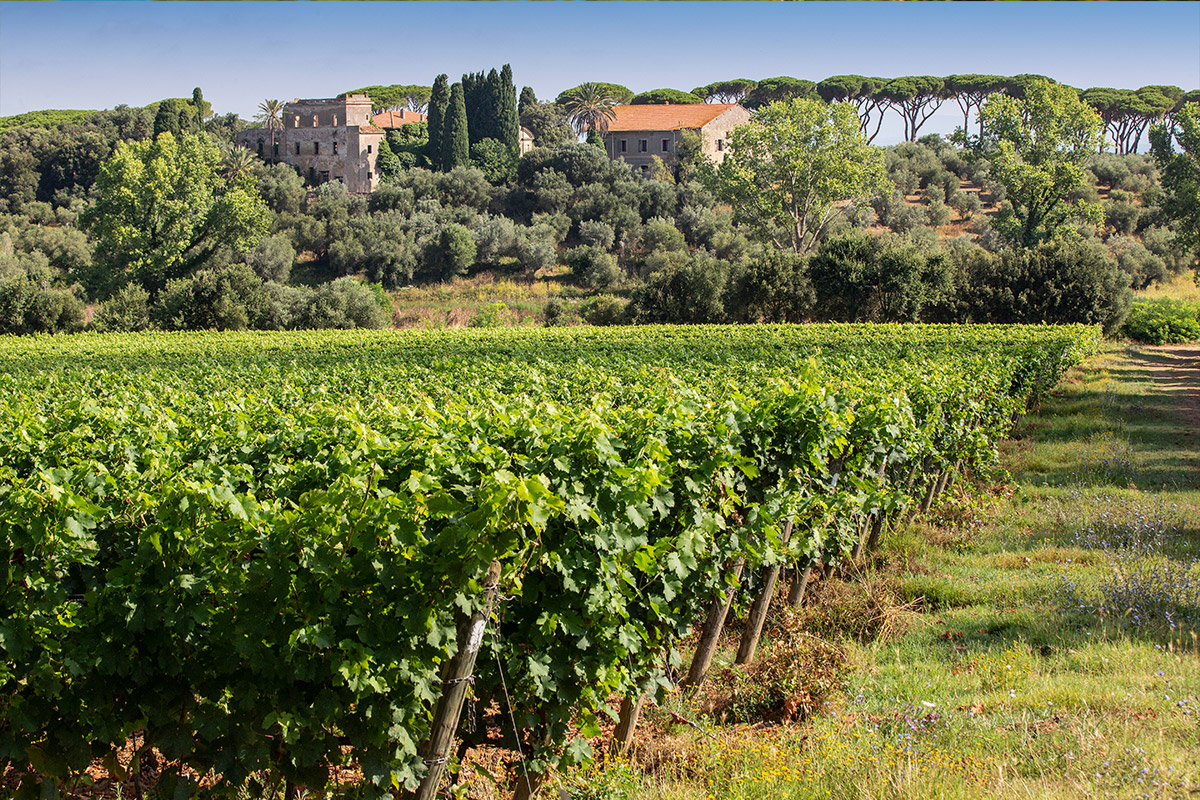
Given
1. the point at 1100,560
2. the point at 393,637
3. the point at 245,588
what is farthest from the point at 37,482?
the point at 1100,560

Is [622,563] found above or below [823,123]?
below

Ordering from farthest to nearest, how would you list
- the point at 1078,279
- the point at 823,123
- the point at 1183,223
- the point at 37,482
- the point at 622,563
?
1. the point at 823,123
2. the point at 1183,223
3. the point at 1078,279
4. the point at 622,563
5. the point at 37,482

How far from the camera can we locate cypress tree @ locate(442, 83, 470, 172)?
7788 cm

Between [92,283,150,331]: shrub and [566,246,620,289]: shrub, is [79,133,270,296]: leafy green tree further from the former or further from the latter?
[566,246,620,289]: shrub

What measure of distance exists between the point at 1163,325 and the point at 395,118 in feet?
302

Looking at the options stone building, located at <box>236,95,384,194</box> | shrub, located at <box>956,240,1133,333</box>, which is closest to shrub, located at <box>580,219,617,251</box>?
shrub, located at <box>956,240,1133,333</box>

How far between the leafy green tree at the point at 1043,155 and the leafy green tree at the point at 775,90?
199 feet

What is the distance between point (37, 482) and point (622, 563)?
2.73m

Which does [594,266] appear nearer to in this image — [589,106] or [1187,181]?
[1187,181]

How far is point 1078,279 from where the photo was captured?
139ft

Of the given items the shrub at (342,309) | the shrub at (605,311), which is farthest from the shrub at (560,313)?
the shrub at (342,309)

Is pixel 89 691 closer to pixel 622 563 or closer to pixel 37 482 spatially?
pixel 37 482

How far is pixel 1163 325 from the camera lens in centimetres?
4216

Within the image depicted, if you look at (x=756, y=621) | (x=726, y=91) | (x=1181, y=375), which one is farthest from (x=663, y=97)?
(x=756, y=621)
